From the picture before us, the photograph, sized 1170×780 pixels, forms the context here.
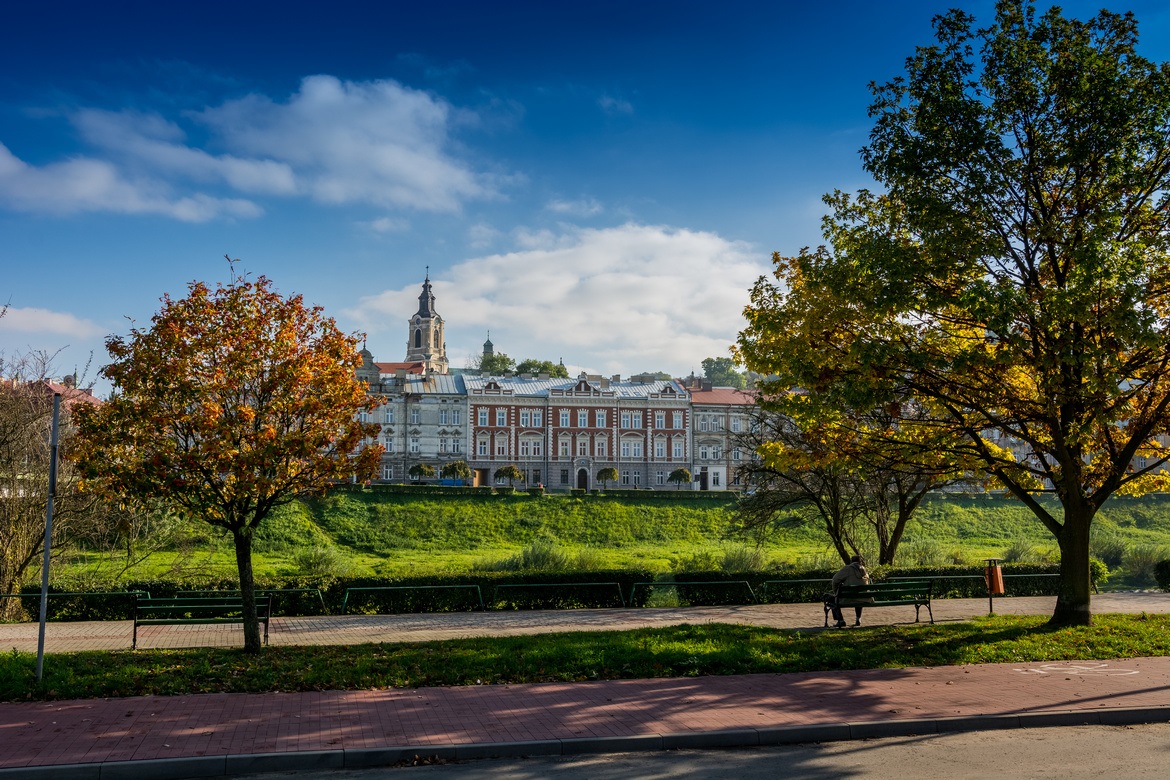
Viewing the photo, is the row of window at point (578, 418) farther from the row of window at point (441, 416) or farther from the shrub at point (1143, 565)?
the shrub at point (1143, 565)

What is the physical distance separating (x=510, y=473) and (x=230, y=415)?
57142 millimetres

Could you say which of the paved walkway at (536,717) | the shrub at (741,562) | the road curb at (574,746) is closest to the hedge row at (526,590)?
the shrub at (741,562)

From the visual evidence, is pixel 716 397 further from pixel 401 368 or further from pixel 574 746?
pixel 574 746

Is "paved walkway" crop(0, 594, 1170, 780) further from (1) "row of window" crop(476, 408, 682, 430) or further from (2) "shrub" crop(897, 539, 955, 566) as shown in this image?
(1) "row of window" crop(476, 408, 682, 430)

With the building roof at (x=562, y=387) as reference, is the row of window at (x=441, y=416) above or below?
below

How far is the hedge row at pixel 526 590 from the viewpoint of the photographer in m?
19.1

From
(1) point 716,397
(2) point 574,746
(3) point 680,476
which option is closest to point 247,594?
(2) point 574,746

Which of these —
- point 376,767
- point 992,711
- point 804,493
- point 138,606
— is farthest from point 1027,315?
point 138,606

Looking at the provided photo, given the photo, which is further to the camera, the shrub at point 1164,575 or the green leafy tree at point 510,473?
the green leafy tree at point 510,473

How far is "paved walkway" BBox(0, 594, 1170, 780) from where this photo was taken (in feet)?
27.3

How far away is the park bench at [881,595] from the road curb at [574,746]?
22.1ft

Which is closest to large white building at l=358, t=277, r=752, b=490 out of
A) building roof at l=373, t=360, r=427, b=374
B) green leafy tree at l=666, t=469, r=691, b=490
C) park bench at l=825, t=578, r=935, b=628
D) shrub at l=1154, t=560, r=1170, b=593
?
green leafy tree at l=666, t=469, r=691, b=490

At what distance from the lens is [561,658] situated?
12.5m

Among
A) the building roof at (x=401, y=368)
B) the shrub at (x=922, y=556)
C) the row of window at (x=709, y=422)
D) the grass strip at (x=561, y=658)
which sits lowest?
the grass strip at (x=561, y=658)
